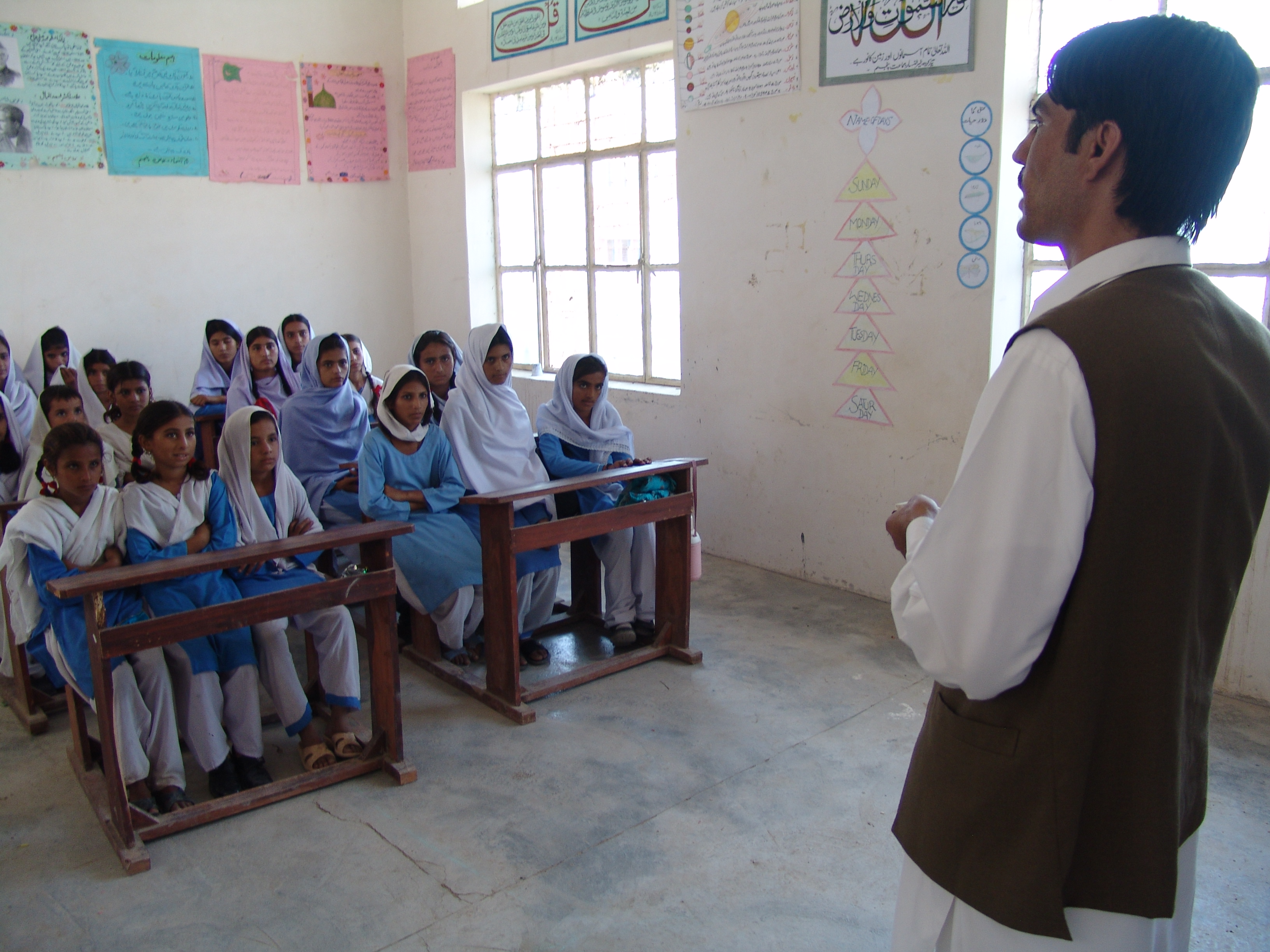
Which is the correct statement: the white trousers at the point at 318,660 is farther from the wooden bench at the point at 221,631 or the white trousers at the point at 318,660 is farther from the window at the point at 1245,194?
the window at the point at 1245,194

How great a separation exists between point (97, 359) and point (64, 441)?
2.72 meters

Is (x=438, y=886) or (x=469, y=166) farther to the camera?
(x=469, y=166)

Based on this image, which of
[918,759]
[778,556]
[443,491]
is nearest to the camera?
[918,759]

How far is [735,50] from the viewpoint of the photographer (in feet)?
13.6

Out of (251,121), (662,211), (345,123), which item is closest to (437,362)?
(662,211)

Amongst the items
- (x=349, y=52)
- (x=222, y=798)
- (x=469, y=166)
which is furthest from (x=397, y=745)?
(x=349, y=52)

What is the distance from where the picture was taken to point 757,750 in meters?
2.71

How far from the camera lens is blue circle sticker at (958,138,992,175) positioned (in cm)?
339

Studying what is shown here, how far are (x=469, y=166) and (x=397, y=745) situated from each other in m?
4.23

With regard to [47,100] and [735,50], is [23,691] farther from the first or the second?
[735,50]

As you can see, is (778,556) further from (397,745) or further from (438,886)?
(438,886)

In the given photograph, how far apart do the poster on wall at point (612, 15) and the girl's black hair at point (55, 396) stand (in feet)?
9.93

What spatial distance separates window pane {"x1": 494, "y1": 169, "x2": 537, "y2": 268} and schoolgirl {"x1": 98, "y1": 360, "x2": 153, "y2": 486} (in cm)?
261

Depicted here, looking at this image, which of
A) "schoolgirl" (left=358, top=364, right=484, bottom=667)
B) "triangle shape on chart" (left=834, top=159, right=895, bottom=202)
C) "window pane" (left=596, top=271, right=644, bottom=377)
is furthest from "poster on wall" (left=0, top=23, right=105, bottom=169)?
"triangle shape on chart" (left=834, top=159, right=895, bottom=202)
